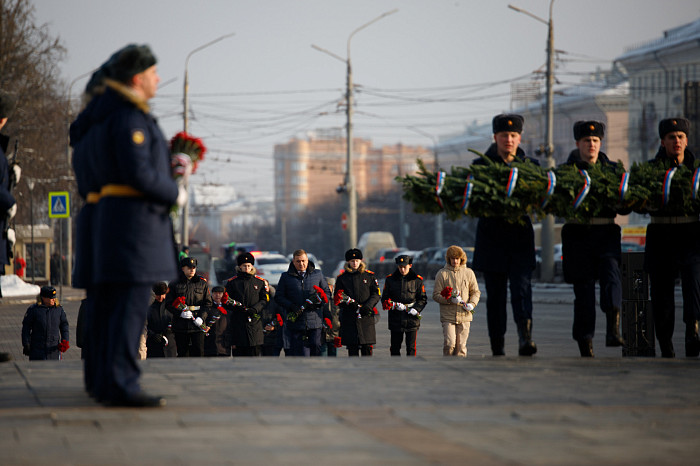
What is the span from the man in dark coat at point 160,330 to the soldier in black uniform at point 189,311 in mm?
113

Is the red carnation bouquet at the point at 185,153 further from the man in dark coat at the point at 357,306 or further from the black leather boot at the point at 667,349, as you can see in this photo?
the man in dark coat at the point at 357,306

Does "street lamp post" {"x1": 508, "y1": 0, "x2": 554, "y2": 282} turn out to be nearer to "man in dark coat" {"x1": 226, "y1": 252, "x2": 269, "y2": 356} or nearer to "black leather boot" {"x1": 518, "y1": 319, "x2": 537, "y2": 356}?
"man in dark coat" {"x1": 226, "y1": 252, "x2": 269, "y2": 356}

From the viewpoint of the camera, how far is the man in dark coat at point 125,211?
552cm

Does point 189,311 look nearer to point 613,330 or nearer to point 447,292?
point 447,292

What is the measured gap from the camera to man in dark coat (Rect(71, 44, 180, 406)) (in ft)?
18.1

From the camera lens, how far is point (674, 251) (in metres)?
8.44

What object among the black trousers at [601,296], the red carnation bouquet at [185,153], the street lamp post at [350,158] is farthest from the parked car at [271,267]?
the red carnation bouquet at [185,153]

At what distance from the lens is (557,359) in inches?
308

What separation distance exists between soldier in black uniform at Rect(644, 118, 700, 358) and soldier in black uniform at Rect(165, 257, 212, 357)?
6.36 metres

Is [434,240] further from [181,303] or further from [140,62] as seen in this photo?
[140,62]

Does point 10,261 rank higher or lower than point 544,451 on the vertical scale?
higher

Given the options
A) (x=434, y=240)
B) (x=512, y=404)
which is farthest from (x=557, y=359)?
(x=434, y=240)

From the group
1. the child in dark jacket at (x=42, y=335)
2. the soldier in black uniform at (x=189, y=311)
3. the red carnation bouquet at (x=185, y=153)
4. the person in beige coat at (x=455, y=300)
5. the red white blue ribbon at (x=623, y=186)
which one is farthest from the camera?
the soldier in black uniform at (x=189, y=311)

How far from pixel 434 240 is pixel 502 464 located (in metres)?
79.7
